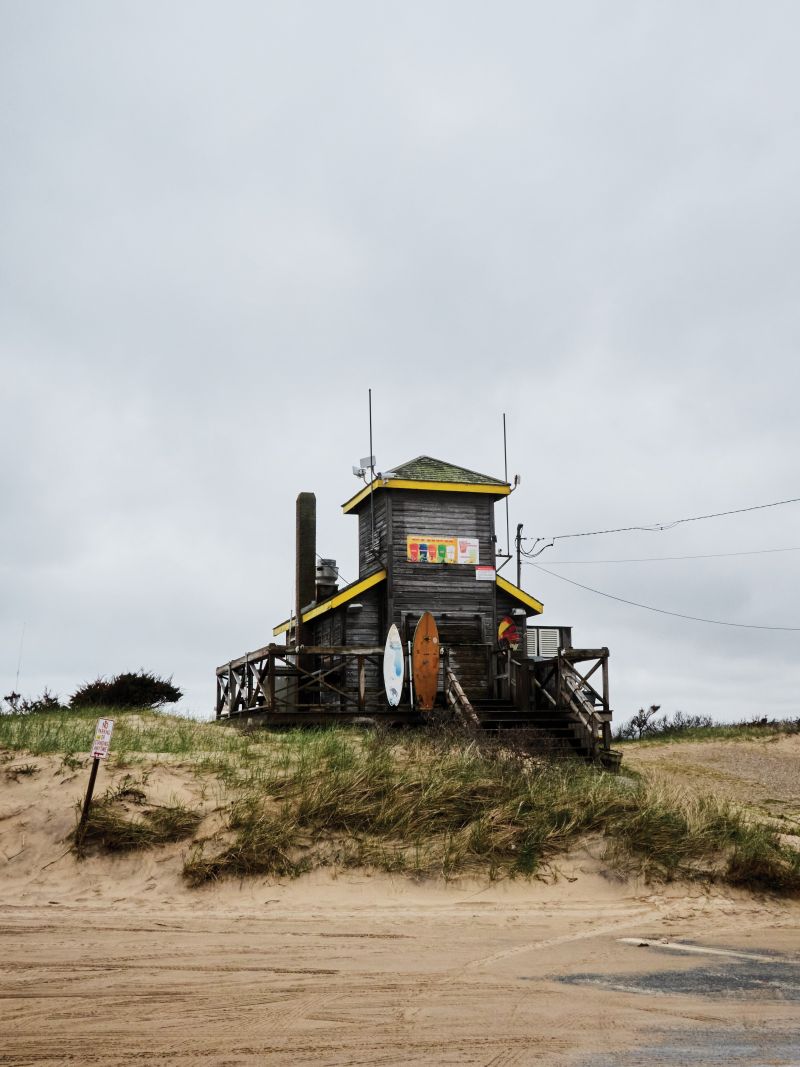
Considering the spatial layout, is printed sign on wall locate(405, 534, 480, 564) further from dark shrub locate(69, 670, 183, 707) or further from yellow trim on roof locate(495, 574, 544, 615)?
dark shrub locate(69, 670, 183, 707)

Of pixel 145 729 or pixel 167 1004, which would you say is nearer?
pixel 167 1004

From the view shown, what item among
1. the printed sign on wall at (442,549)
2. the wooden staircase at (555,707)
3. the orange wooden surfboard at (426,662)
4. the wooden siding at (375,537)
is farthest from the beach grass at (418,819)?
the wooden siding at (375,537)

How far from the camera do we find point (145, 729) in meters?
17.3

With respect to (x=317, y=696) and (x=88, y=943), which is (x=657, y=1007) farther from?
(x=317, y=696)

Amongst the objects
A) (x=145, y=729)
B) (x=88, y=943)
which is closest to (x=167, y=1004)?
(x=88, y=943)

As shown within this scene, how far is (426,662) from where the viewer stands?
67.3 feet

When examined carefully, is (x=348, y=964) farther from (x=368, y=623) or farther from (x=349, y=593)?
(x=368, y=623)

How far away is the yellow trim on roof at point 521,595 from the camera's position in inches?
1019

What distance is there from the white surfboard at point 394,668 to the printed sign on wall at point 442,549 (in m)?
4.86

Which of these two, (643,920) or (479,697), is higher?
(479,697)

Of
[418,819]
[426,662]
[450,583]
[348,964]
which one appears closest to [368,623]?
[450,583]

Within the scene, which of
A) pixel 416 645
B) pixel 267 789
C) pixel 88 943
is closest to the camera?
pixel 88 943

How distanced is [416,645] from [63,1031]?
1434 cm

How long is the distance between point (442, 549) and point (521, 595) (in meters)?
2.46
